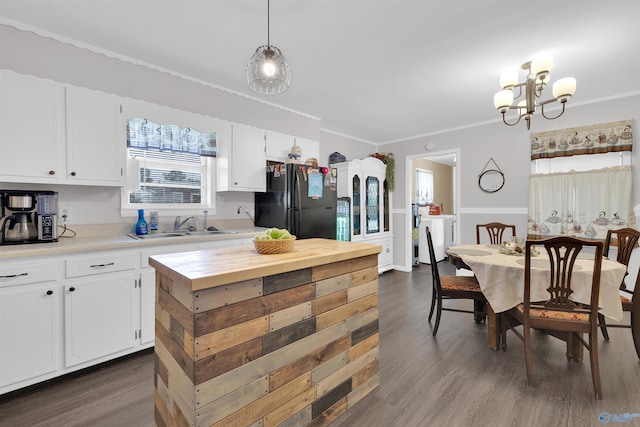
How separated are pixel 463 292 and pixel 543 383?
0.83 m

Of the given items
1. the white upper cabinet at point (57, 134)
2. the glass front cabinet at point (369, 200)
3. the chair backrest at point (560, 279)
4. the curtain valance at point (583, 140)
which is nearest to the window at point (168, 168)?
the white upper cabinet at point (57, 134)

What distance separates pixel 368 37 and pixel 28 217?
2938mm

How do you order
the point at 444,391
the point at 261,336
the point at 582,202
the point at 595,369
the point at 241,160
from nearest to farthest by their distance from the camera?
the point at 261,336, the point at 595,369, the point at 444,391, the point at 241,160, the point at 582,202

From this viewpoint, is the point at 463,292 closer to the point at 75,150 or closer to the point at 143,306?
the point at 143,306

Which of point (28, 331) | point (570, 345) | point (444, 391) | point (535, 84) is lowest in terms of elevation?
point (444, 391)

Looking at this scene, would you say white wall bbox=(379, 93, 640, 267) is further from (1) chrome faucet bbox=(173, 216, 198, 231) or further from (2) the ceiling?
(1) chrome faucet bbox=(173, 216, 198, 231)

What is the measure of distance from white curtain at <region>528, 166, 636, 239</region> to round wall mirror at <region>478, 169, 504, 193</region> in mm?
410

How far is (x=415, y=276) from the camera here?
16.7 feet

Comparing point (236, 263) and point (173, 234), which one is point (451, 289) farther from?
point (173, 234)

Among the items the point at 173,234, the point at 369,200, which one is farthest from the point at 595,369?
the point at 369,200

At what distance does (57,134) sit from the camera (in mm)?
2199

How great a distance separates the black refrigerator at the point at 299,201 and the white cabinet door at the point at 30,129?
1907mm

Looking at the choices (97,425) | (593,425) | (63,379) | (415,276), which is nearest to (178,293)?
(97,425)

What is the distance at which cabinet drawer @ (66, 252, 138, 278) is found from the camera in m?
2.02
